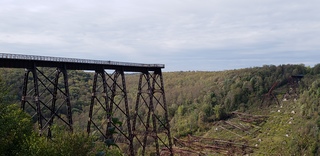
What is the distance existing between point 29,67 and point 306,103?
41645mm

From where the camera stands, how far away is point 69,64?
68.7ft

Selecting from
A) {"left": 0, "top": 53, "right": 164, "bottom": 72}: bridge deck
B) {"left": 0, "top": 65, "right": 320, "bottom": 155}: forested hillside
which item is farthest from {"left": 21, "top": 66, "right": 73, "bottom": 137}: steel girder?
{"left": 0, "top": 65, "right": 320, "bottom": 155}: forested hillside

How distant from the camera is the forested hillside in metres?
42.2

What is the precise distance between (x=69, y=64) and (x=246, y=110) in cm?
4262

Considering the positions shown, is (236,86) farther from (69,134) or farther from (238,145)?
(69,134)

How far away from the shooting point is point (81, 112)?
66562mm

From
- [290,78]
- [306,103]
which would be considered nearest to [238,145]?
[306,103]

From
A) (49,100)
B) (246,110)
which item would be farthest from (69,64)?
(246,110)

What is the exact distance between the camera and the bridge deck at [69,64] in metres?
17.9

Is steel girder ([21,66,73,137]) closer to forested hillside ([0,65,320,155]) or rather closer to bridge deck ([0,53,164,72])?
bridge deck ([0,53,164,72])

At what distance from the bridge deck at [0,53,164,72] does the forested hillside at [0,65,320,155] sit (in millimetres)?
19545

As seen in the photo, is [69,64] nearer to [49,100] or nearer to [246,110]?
[49,100]

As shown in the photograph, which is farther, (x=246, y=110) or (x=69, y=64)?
(x=246, y=110)

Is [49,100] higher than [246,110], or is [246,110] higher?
[49,100]
